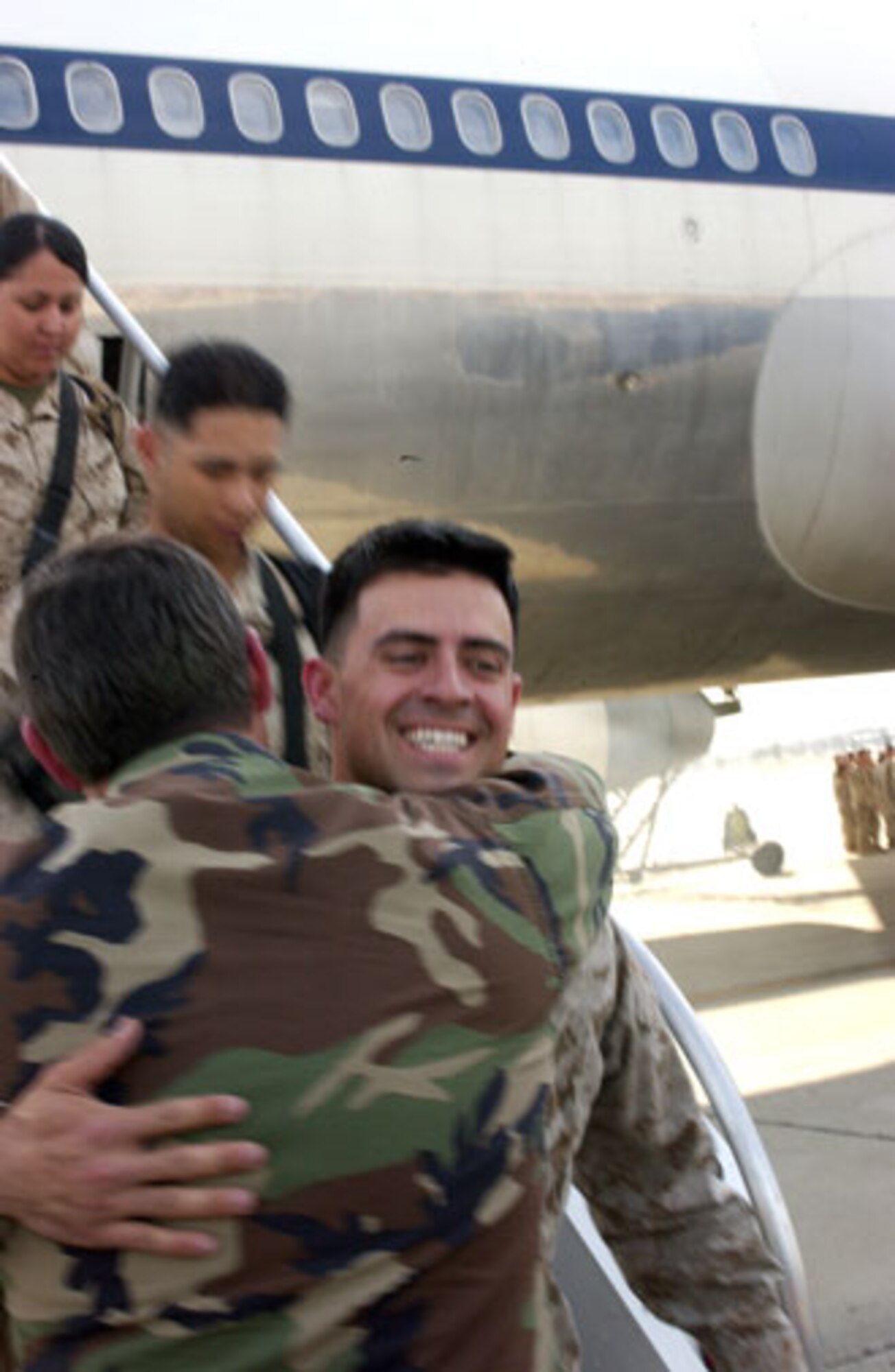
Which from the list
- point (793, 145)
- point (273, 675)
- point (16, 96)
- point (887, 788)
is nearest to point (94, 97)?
point (16, 96)

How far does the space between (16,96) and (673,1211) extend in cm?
572

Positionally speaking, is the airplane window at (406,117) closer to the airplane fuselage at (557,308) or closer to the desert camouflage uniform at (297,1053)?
the airplane fuselage at (557,308)

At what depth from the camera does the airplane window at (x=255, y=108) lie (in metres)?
6.62

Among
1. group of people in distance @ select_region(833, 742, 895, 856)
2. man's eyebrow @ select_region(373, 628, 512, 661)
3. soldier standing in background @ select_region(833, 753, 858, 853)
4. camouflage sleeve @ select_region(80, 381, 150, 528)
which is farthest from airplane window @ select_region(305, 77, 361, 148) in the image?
soldier standing in background @ select_region(833, 753, 858, 853)

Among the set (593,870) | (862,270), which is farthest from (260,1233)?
(862,270)

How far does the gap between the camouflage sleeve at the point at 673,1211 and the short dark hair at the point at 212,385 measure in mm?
987

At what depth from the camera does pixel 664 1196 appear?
5.59ft

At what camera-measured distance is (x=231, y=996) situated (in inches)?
43.4

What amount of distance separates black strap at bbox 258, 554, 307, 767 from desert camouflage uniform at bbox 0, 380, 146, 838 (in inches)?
10.2

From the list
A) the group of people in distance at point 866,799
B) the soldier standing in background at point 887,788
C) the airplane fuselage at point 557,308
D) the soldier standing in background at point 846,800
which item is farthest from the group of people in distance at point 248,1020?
the soldier standing in background at point 846,800

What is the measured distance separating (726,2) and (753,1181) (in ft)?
23.5

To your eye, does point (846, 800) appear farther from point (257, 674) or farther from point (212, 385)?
point (257, 674)

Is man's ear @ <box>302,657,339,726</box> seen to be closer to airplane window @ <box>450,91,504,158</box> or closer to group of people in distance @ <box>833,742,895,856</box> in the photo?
airplane window @ <box>450,91,504,158</box>

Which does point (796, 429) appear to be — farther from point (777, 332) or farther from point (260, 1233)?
point (260, 1233)
